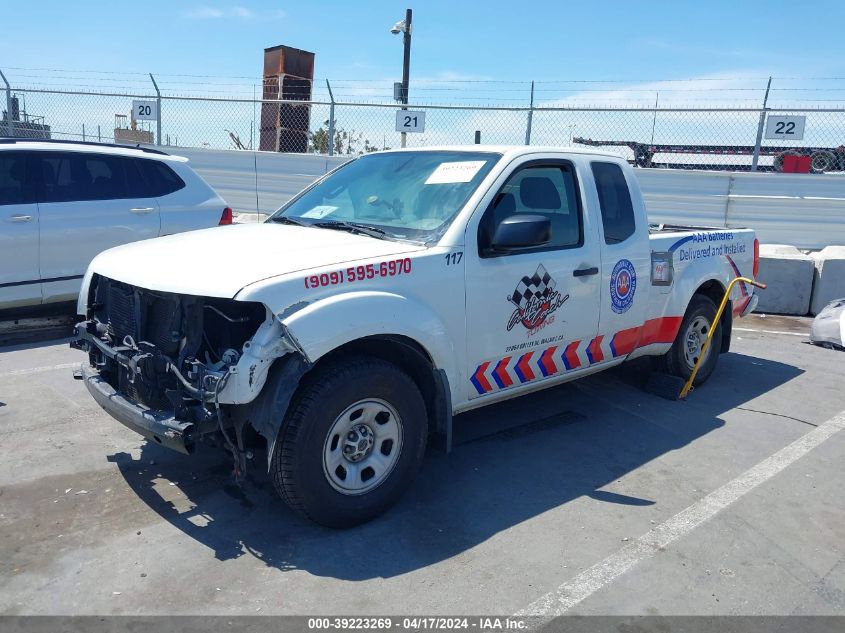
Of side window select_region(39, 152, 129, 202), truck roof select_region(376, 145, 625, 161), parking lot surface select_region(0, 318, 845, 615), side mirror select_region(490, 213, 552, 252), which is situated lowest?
parking lot surface select_region(0, 318, 845, 615)

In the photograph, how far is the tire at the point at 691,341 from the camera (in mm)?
6090

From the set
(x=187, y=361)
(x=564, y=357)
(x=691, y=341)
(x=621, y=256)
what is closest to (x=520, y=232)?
(x=564, y=357)

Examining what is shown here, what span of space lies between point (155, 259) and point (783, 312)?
891 cm

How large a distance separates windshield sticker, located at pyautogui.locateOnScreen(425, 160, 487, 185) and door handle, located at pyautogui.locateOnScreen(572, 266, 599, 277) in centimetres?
94

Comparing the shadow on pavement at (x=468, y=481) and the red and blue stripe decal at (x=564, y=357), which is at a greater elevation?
the red and blue stripe decal at (x=564, y=357)

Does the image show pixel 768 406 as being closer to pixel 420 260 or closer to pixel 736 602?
pixel 736 602

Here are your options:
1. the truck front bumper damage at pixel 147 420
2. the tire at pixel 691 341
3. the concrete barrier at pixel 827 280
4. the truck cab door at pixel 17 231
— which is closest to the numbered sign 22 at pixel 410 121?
the concrete barrier at pixel 827 280

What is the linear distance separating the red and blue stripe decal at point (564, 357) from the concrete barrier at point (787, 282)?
486 cm

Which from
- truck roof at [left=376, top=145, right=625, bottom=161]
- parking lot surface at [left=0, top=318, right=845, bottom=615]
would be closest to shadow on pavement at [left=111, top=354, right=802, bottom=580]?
parking lot surface at [left=0, top=318, right=845, bottom=615]

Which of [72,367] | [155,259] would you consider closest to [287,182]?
[72,367]

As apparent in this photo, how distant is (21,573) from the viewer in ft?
10.6

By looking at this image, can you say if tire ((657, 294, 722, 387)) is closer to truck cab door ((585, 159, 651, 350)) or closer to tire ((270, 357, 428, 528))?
truck cab door ((585, 159, 651, 350))

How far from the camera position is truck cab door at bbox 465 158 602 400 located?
4160 mm

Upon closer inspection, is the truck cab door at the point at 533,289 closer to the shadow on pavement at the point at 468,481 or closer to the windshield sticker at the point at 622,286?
the windshield sticker at the point at 622,286
